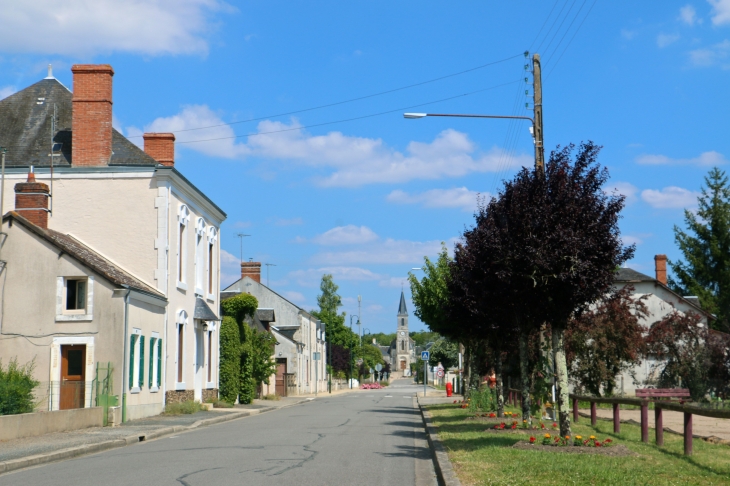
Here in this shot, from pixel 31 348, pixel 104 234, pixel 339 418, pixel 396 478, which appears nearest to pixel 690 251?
pixel 339 418

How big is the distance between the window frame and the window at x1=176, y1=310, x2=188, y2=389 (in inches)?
264

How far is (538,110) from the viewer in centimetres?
1666

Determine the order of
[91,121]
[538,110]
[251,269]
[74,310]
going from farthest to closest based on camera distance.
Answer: [251,269] < [91,121] < [74,310] < [538,110]

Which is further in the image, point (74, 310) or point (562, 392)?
point (74, 310)

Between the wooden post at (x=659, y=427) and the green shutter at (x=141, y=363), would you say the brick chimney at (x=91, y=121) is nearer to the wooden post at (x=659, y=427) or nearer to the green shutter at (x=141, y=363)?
the green shutter at (x=141, y=363)

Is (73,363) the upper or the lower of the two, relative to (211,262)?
lower

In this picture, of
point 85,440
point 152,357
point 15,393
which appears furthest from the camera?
point 152,357

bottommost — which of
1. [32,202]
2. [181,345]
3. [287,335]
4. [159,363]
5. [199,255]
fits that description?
[159,363]

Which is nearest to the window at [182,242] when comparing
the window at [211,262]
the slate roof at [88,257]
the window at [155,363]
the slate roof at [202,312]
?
the slate roof at [202,312]

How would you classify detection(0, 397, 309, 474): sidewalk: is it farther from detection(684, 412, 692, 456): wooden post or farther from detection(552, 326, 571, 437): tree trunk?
detection(684, 412, 692, 456): wooden post

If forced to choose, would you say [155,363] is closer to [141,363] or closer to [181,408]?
[141,363]

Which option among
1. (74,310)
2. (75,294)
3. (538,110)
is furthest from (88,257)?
(538,110)

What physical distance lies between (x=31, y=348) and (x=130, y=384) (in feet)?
9.88

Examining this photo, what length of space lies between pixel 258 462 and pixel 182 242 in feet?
60.7
